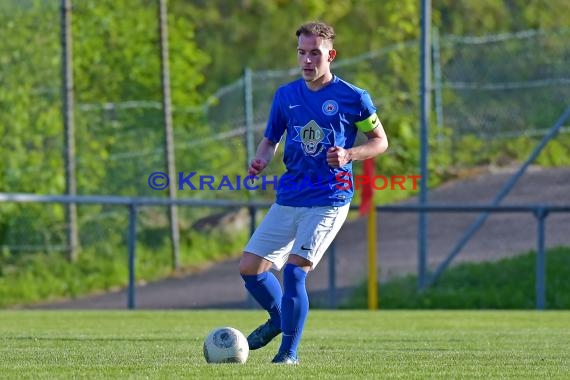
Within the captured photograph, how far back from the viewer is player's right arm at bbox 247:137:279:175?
847 cm

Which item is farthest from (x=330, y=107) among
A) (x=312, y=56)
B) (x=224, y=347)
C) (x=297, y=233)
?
(x=224, y=347)

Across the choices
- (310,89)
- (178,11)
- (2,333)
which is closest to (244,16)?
(178,11)

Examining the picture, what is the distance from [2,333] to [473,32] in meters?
22.7

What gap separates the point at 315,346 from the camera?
9.77 meters

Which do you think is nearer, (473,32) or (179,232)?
(179,232)

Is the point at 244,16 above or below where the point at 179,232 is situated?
above

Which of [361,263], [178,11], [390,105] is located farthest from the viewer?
[178,11]

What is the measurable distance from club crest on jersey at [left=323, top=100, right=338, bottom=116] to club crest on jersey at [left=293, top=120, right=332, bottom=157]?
92 mm

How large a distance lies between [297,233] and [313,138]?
0.55 metres

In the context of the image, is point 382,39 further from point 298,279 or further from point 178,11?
point 298,279

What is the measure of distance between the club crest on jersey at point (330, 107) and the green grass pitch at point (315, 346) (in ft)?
4.68

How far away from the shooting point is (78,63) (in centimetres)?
2134

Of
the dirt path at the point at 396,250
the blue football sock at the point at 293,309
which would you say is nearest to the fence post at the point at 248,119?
the dirt path at the point at 396,250

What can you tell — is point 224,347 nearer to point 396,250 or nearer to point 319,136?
point 319,136
